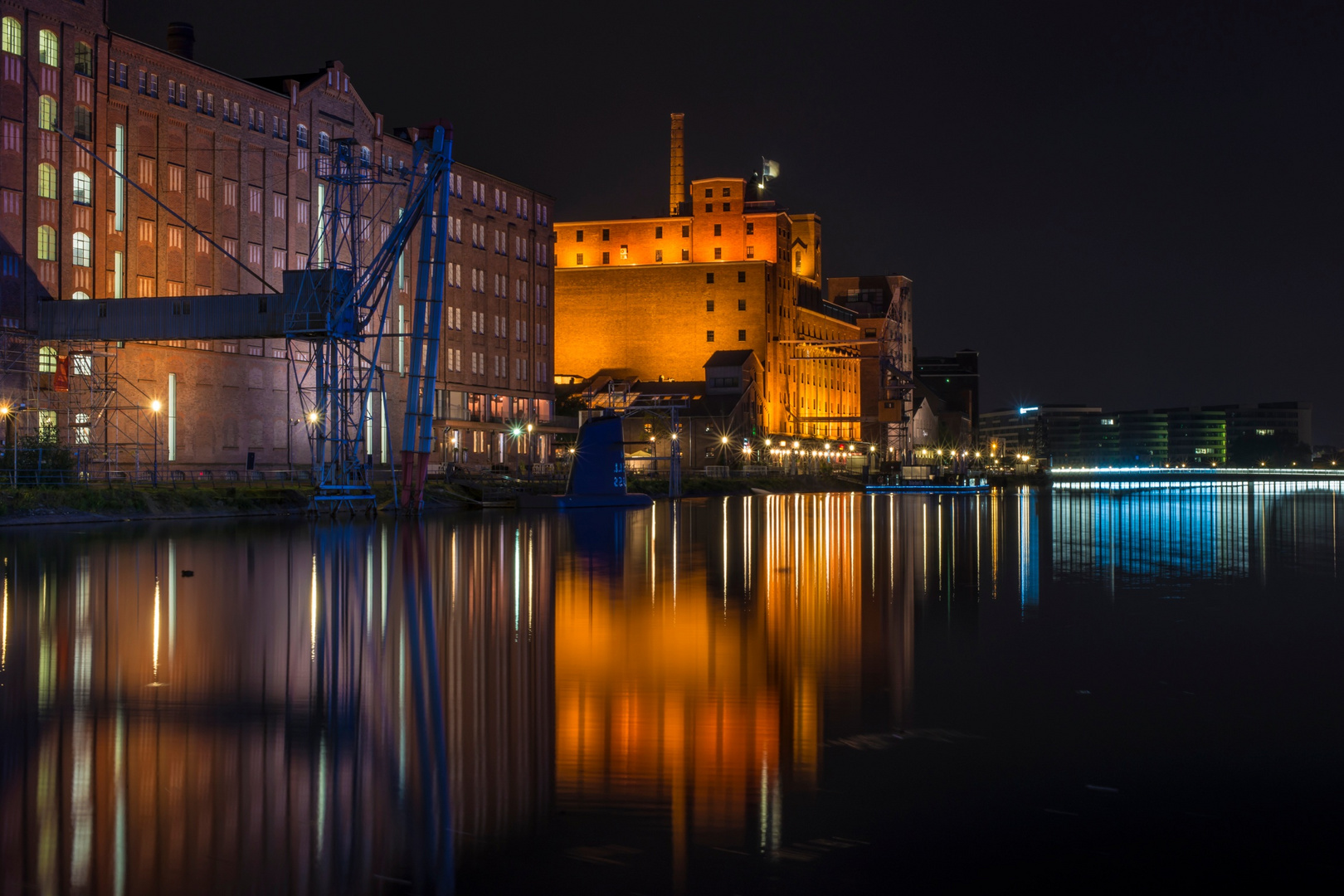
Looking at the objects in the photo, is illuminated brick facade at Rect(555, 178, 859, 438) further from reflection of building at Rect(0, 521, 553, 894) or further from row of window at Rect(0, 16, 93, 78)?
reflection of building at Rect(0, 521, 553, 894)

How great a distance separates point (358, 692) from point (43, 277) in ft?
178

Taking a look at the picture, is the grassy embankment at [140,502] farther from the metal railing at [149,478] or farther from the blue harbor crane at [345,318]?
the blue harbor crane at [345,318]

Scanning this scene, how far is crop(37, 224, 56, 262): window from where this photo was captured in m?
56.3

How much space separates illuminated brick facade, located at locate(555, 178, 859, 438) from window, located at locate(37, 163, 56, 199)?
250ft

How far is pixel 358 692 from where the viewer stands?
964 cm

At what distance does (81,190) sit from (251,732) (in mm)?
58376

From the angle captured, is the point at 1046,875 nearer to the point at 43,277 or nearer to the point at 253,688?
the point at 253,688

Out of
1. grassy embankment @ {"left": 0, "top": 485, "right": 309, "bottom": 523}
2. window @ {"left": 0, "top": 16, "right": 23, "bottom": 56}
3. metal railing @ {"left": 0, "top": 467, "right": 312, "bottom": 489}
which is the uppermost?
window @ {"left": 0, "top": 16, "right": 23, "bottom": 56}

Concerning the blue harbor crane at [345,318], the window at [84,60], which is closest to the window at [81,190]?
the window at [84,60]

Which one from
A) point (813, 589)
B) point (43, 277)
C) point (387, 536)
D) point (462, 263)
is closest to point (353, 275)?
point (387, 536)

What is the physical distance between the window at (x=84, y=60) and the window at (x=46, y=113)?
235 cm

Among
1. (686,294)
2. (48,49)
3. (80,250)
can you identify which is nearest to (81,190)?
(80,250)

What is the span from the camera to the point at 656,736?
8312mm

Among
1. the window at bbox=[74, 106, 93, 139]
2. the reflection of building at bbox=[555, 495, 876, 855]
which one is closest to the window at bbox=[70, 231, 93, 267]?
the window at bbox=[74, 106, 93, 139]
